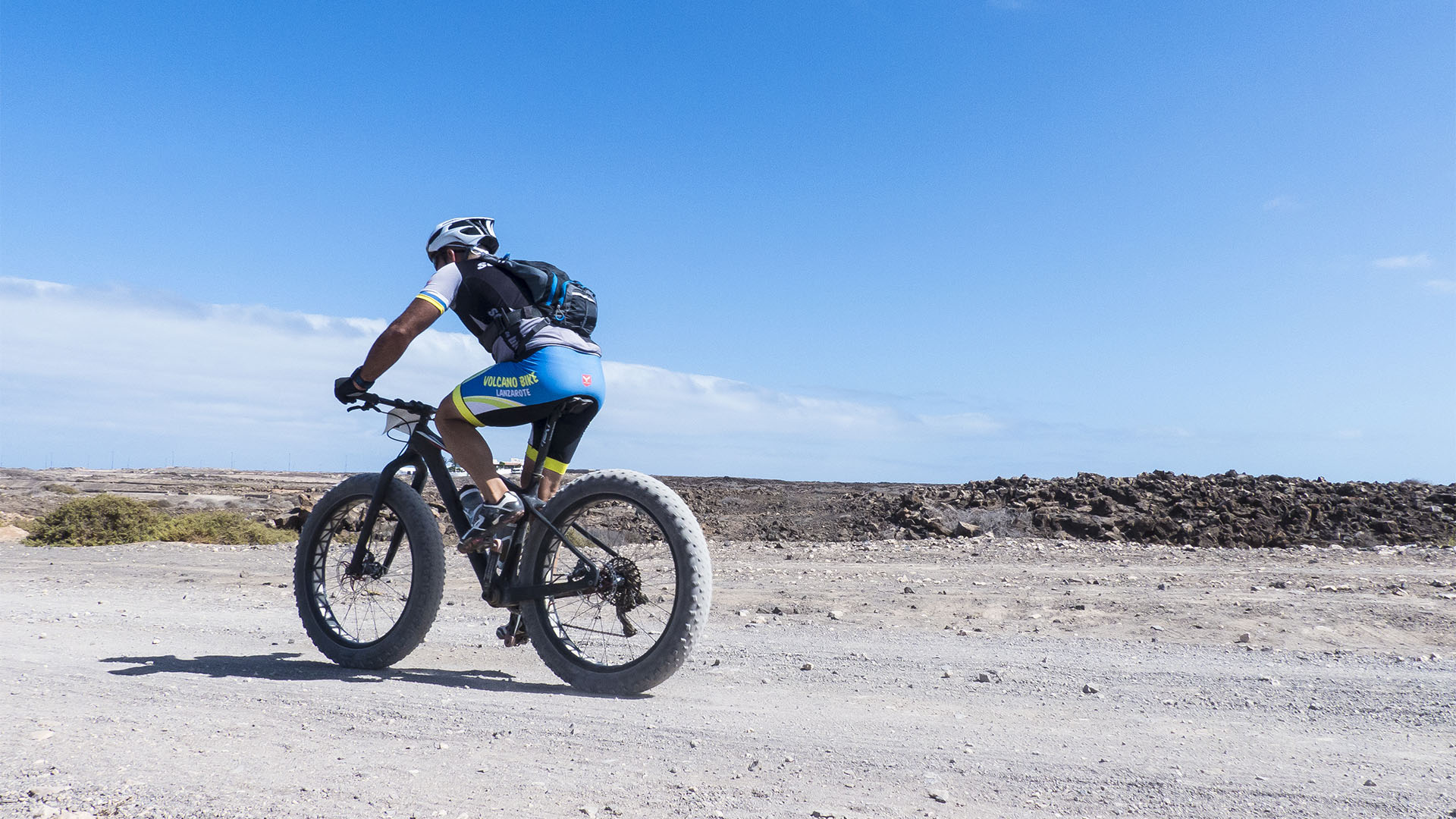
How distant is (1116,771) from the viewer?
332 cm

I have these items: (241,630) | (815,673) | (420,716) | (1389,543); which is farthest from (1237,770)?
(1389,543)

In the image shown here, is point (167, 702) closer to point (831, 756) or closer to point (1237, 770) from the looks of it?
point (831, 756)

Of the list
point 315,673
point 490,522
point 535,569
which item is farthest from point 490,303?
point 315,673

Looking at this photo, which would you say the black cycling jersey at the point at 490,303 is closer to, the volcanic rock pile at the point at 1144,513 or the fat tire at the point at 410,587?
the fat tire at the point at 410,587

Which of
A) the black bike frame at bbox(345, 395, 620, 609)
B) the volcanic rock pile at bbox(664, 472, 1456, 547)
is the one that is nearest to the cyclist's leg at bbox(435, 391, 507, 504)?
the black bike frame at bbox(345, 395, 620, 609)

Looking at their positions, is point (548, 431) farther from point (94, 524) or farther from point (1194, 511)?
point (1194, 511)

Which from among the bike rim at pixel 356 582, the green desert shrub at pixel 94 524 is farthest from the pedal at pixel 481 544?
the green desert shrub at pixel 94 524

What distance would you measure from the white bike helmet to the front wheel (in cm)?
145

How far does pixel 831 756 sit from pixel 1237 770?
1.45 metres

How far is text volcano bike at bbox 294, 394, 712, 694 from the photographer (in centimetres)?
473

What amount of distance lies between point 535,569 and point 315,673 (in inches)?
54.5

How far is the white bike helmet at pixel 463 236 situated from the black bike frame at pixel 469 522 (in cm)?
95

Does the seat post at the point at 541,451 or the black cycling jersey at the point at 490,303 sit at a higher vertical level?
the black cycling jersey at the point at 490,303

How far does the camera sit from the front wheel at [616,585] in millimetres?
4668
